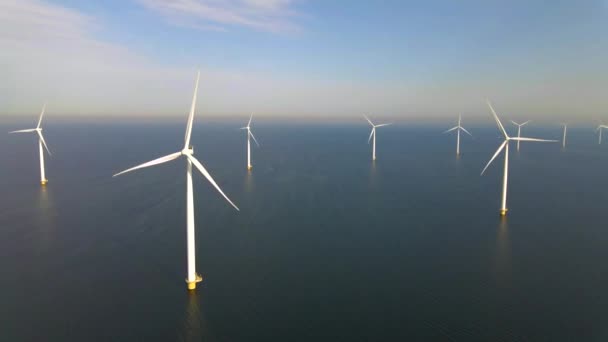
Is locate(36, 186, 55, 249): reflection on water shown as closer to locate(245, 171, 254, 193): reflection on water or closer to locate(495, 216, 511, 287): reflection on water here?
locate(245, 171, 254, 193): reflection on water

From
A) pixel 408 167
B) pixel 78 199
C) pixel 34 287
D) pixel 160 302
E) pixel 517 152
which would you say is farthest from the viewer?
pixel 517 152

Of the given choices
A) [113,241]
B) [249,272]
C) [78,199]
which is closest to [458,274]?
[249,272]

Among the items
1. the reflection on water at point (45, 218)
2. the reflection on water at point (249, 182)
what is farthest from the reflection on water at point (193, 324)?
the reflection on water at point (249, 182)

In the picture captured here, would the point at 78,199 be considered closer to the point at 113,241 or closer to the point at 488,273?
the point at 113,241

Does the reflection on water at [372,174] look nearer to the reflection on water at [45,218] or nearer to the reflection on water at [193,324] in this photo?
the reflection on water at [193,324]

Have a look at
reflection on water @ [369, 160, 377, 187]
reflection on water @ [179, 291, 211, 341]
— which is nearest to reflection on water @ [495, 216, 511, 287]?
reflection on water @ [179, 291, 211, 341]

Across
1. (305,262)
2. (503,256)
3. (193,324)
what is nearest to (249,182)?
(305,262)

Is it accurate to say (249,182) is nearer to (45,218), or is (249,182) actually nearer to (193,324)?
(45,218)
